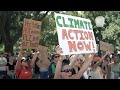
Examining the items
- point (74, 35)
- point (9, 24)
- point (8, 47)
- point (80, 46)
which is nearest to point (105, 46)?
point (80, 46)

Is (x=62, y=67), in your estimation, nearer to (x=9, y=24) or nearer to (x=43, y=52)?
(x=43, y=52)

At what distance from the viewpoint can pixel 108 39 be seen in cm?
3547

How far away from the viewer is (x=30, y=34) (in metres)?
8.34

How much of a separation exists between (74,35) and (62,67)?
0.58m

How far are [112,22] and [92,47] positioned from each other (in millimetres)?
29544

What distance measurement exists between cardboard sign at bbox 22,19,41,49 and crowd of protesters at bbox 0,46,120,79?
0.77 feet

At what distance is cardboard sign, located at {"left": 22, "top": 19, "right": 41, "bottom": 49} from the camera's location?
8.05m

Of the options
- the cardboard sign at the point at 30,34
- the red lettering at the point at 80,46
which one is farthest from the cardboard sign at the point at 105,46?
the red lettering at the point at 80,46

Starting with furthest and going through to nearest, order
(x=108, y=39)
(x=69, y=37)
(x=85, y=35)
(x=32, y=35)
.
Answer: (x=108, y=39)
(x=32, y=35)
(x=85, y=35)
(x=69, y=37)

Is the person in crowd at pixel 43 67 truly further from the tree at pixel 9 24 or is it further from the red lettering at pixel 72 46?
the tree at pixel 9 24

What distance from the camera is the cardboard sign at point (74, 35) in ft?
19.4

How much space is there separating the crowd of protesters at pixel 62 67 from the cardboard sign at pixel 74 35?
6.2 inches
